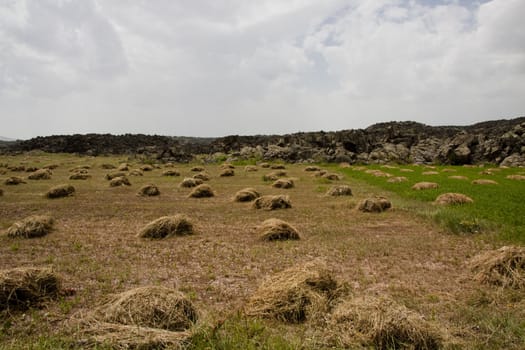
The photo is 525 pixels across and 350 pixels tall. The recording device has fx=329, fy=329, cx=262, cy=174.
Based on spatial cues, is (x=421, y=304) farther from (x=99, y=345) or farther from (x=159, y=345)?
(x=99, y=345)

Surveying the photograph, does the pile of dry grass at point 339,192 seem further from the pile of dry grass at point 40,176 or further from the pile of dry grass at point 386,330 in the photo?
the pile of dry grass at point 40,176

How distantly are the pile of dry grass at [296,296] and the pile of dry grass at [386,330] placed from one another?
0.75m

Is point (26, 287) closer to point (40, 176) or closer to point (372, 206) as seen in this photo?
point (372, 206)

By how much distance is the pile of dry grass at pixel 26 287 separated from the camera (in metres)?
6.03

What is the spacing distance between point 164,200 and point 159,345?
1547 centimetres

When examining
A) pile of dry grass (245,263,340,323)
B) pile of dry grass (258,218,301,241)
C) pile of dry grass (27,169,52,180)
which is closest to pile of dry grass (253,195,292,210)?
pile of dry grass (258,218,301,241)

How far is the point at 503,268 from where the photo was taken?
721cm

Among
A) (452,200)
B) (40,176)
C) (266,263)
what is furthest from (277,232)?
(40,176)

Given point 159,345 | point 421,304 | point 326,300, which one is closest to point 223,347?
point 159,345

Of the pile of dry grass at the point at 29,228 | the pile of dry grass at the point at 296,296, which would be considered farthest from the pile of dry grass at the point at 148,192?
the pile of dry grass at the point at 296,296

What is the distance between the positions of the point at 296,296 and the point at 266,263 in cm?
278

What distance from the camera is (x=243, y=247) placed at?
33.1 ft

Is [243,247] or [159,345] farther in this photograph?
[243,247]

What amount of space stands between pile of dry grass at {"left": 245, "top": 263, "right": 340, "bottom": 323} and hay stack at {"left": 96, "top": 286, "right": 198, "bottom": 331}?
3.63ft
